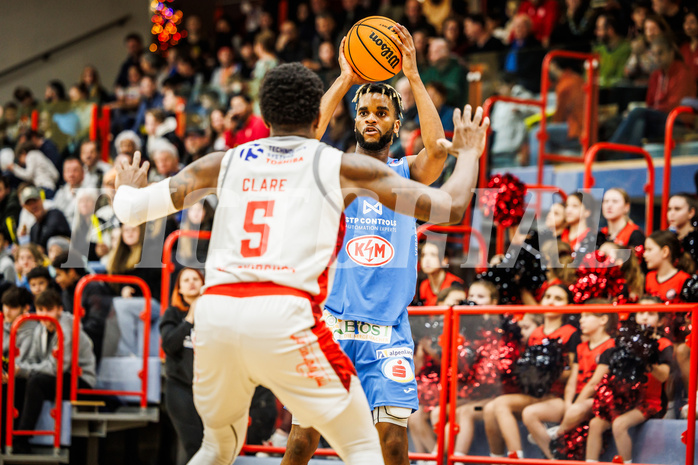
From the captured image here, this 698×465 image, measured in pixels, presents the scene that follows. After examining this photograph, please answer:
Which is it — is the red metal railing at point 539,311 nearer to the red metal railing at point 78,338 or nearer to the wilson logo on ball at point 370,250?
the wilson logo on ball at point 370,250

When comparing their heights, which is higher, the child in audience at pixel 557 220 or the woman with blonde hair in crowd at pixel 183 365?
the child in audience at pixel 557 220

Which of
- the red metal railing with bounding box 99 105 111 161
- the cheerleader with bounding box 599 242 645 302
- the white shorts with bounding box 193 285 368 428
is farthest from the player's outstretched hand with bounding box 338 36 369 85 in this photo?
the red metal railing with bounding box 99 105 111 161

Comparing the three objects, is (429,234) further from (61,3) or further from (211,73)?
(61,3)

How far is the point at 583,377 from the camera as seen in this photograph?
5.68 metres

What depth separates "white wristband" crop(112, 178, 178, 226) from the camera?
3.89 metres

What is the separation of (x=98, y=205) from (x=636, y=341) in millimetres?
6401

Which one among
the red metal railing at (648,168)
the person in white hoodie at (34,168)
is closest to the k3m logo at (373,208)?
the red metal railing at (648,168)

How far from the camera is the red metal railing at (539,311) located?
5.27 m

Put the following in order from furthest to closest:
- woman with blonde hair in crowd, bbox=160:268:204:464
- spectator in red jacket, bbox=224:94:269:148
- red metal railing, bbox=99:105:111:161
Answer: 1. red metal railing, bbox=99:105:111:161
2. spectator in red jacket, bbox=224:94:269:148
3. woman with blonde hair in crowd, bbox=160:268:204:464

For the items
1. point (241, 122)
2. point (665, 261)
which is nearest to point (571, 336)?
point (665, 261)

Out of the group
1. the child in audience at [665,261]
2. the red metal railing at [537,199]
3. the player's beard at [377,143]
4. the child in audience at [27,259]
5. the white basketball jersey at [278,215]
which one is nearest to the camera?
the white basketball jersey at [278,215]

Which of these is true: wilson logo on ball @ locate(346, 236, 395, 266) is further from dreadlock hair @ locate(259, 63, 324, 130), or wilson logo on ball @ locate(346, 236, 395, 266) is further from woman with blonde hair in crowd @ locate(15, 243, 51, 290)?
woman with blonde hair in crowd @ locate(15, 243, 51, 290)

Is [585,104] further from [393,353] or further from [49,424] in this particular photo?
[49,424]

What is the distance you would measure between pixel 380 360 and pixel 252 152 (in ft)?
4.79
